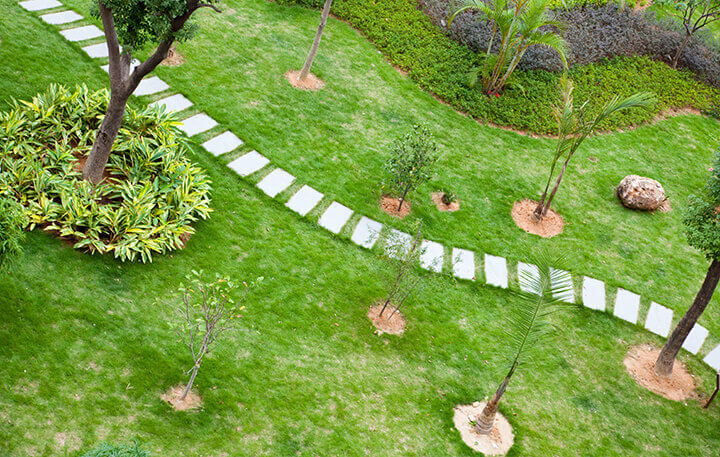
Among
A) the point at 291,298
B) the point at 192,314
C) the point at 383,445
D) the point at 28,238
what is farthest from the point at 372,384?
the point at 28,238

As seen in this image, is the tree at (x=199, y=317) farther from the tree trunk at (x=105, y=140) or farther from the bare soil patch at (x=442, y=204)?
the bare soil patch at (x=442, y=204)

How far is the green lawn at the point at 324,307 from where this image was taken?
6.74m

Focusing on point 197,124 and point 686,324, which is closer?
point 686,324

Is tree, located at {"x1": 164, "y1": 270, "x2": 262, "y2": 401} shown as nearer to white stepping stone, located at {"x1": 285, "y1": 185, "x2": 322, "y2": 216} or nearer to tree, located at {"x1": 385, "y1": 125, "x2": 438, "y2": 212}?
white stepping stone, located at {"x1": 285, "y1": 185, "x2": 322, "y2": 216}

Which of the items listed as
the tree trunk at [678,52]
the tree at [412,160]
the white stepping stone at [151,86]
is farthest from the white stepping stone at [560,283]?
the tree trunk at [678,52]

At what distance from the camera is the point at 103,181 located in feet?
29.9

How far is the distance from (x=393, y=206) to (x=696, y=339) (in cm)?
602

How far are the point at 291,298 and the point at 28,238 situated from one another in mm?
3831

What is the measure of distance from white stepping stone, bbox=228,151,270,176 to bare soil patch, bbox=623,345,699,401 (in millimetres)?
7301

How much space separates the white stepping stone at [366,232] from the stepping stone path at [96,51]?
657cm

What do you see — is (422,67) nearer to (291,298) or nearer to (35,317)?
(291,298)

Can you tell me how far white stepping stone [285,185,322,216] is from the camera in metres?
10.2

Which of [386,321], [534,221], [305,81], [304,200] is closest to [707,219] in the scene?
[534,221]

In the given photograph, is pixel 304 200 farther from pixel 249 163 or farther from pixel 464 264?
pixel 464 264
